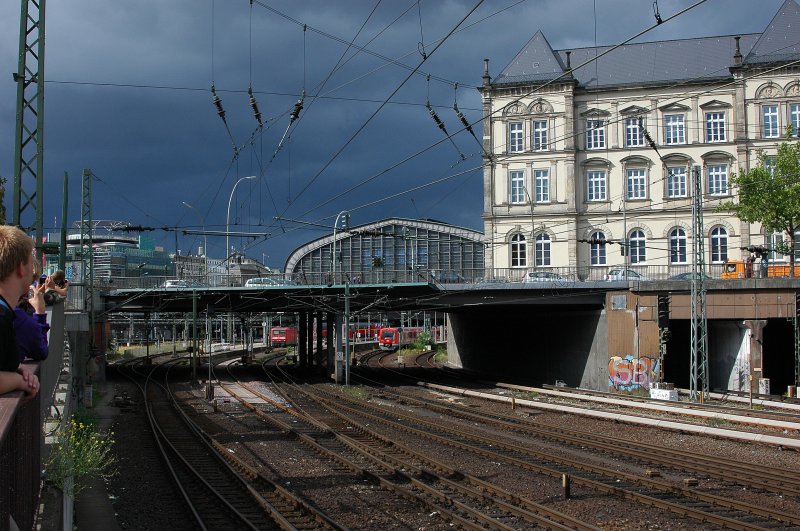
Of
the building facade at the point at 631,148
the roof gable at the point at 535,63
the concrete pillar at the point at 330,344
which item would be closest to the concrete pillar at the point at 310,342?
the concrete pillar at the point at 330,344

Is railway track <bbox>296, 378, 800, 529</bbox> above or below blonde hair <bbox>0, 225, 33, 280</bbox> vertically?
below

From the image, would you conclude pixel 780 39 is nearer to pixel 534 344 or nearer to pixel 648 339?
pixel 534 344

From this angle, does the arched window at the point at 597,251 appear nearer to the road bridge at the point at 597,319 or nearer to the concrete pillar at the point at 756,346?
the road bridge at the point at 597,319

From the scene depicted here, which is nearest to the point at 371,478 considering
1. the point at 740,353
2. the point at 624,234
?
the point at 740,353

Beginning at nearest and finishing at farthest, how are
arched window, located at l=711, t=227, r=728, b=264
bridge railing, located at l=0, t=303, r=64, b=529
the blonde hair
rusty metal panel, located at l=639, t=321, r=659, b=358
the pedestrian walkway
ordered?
1. bridge railing, located at l=0, t=303, r=64, b=529
2. the blonde hair
3. the pedestrian walkway
4. rusty metal panel, located at l=639, t=321, r=659, b=358
5. arched window, located at l=711, t=227, r=728, b=264

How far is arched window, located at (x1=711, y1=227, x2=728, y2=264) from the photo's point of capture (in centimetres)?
5253

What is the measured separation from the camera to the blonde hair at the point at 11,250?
394cm

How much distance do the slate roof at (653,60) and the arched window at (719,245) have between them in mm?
10587

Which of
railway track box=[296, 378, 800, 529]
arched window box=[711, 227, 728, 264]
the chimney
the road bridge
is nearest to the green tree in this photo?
the road bridge

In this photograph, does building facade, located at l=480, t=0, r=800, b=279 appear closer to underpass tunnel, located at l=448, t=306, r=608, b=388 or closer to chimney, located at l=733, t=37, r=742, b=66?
chimney, located at l=733, t=37, r=742, b=66

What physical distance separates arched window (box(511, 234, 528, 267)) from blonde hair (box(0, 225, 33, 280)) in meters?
52.9

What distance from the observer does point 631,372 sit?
3466 cm

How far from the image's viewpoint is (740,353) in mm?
34125

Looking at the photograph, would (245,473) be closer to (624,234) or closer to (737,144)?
(624,234)
